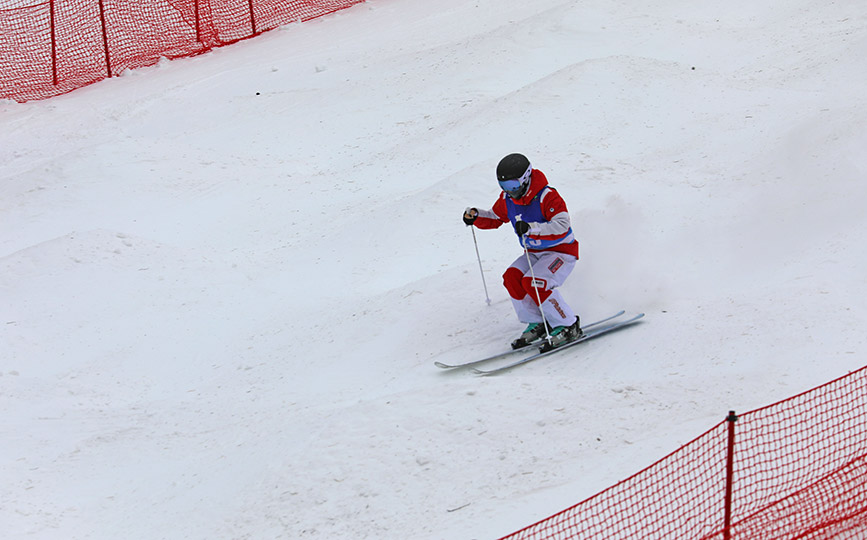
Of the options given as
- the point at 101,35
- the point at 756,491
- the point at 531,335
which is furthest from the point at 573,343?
the point at 101,35

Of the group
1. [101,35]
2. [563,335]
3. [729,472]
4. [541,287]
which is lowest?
[563,335]

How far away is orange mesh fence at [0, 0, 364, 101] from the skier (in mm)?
10818

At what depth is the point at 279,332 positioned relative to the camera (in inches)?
362

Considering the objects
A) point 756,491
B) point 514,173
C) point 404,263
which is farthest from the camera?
point 404,263

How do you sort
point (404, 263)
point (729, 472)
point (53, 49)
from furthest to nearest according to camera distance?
point (53, 49)
point (404, 263)
point (729, 472)

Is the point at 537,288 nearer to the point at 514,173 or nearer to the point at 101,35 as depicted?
the point at 514,173

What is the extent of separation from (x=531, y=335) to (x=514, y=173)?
1.53 metres

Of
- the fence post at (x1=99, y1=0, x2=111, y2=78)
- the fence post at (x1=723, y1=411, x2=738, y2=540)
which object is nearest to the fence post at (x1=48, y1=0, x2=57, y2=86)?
the fence post at (x1=99, y1=0, x2=111, y2=78)

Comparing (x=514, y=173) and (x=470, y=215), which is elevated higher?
(x=514, y=173)

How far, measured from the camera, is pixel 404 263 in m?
10.3

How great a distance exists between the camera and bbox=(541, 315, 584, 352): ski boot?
25.8 feet

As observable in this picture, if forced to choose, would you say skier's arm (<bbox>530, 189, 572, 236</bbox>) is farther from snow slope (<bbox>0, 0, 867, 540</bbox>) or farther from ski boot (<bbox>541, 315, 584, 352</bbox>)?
snow slope (<bbox>0, 0, 867, 540</bbox>)

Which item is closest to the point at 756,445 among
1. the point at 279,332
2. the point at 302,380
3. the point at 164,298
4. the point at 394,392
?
the point at 394,392

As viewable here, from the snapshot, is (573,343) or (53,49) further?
(53,49)
